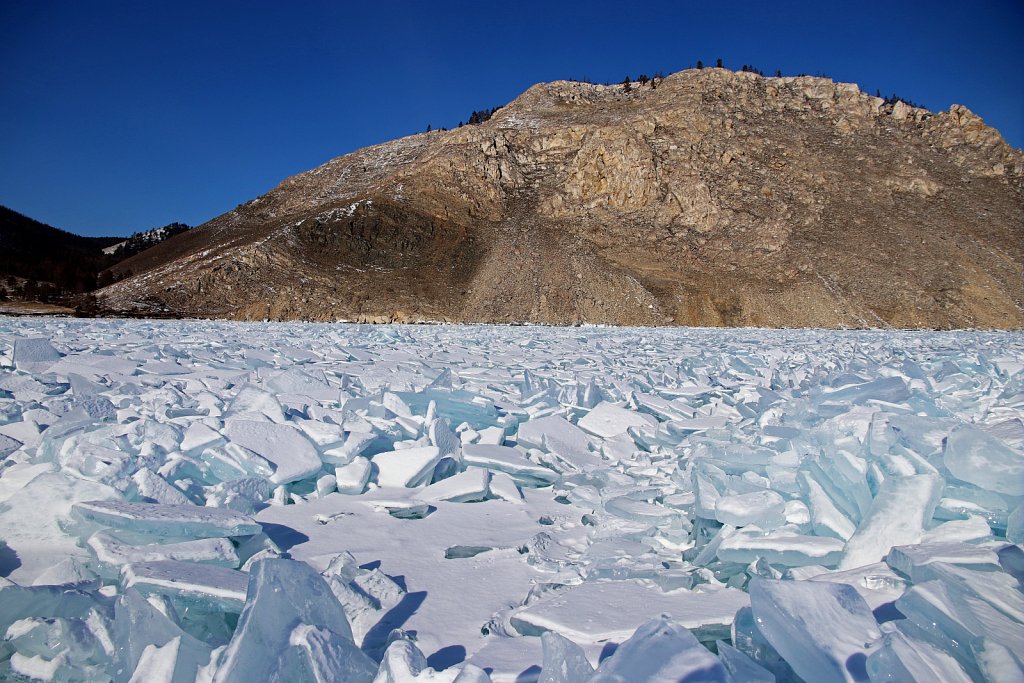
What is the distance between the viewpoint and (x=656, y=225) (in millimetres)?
34844

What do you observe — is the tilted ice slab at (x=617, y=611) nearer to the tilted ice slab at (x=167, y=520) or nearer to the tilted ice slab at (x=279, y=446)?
the tilted ice slab at (x=167, y=520)

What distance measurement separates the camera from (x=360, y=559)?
1.73 meters

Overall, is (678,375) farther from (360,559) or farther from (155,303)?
(155,303)

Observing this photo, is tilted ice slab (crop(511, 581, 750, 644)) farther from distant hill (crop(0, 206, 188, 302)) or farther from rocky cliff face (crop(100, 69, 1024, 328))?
distant hill (crop(0, 206, 188, 302))

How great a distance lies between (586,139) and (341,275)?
18792 mm

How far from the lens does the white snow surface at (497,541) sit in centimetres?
103

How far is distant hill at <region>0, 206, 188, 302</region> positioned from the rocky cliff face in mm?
3762

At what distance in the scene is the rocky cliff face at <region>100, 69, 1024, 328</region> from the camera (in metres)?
30.3

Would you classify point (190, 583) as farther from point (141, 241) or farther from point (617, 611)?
point (141, 241)

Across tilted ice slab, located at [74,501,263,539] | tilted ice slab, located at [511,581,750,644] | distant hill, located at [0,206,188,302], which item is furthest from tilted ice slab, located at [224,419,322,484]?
distant hill, located at [0,206,188,302]

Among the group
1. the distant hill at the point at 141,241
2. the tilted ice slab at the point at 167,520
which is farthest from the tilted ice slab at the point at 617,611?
the distant hill at the point at 141,241

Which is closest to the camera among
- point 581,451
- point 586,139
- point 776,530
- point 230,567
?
point 230,567

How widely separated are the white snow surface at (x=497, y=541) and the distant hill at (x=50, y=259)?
119 ft

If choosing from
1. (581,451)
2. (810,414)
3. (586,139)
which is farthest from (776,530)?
(586,139)
